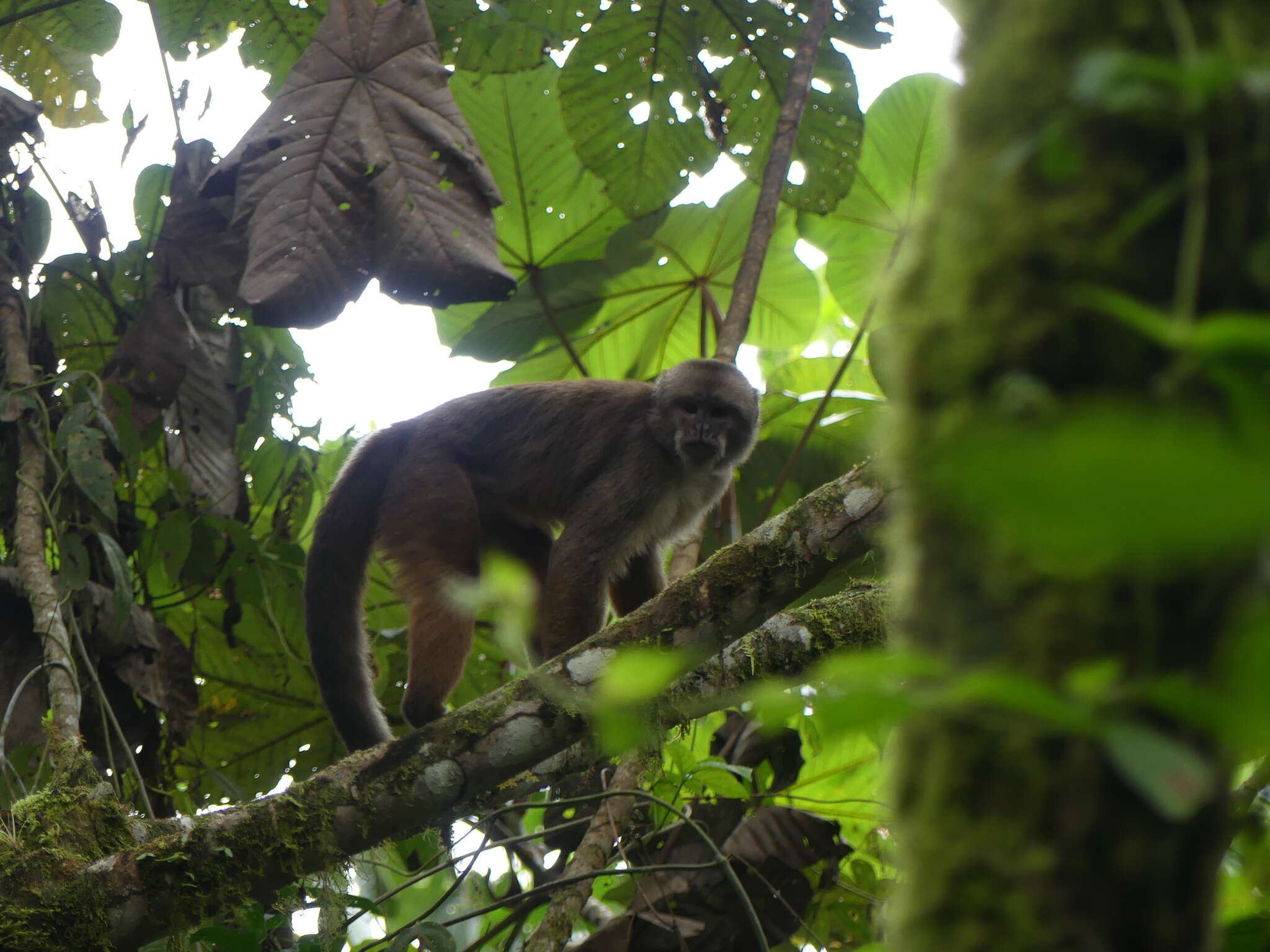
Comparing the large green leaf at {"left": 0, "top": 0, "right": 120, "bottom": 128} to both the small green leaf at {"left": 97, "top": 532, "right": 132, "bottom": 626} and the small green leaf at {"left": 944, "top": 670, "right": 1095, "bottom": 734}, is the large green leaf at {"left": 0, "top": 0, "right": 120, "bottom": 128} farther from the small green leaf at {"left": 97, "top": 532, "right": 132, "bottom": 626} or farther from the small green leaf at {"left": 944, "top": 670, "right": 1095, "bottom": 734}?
the small green leaf at {"left": 944, "top": 670, "right": 1095, "bottom": 734}

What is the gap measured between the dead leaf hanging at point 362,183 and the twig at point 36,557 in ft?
3.58

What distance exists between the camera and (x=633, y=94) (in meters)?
5.68

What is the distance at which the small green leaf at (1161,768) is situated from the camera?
0.46 m

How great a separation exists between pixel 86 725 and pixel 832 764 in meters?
3.18

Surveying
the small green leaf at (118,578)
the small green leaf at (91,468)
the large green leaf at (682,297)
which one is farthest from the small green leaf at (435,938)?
the large green leaf at (682,297)

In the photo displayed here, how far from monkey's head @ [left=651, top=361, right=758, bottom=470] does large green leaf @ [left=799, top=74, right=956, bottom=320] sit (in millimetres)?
1045

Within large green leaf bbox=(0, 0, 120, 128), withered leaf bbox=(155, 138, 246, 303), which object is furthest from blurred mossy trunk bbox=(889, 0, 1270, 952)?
large green leaf bbox=(0, 0, 120, 128)

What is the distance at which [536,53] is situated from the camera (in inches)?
214

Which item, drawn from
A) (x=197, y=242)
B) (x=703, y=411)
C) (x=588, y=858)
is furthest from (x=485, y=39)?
(x=588, y=858)

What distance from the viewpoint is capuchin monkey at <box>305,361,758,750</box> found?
4.54 meters

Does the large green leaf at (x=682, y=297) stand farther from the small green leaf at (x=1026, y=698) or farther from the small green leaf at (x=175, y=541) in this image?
the small green leaf at (x=1026, y=698)

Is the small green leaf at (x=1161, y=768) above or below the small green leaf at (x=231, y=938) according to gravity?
above

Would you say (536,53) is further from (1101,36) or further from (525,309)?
(1101,36)

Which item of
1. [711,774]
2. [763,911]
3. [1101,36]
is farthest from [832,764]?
[1101,36]
